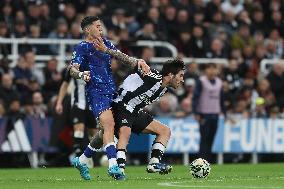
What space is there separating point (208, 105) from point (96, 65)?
7.08 m

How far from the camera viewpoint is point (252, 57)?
2606 cm

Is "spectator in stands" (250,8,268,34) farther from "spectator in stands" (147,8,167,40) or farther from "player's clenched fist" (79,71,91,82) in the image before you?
"player's clenched fist" (79,71,91,82)

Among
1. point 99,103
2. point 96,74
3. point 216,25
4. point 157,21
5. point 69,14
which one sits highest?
point 216,25

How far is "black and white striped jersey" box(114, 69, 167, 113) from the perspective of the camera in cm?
1452

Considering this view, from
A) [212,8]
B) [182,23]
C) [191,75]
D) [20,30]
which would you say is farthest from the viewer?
[212,8]

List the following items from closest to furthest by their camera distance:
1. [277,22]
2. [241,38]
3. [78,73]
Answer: [78,73], [241,38], [277,22]

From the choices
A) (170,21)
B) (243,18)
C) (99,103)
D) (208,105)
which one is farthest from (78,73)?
(243,18)

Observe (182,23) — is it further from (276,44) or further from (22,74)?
(22,74)

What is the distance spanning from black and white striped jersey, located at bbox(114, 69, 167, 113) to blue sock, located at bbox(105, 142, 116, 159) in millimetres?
750

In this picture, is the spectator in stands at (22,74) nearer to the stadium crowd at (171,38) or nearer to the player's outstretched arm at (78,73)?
the stadium crowd at (171,38)

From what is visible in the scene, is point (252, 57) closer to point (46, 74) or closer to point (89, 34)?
point (46, 74)

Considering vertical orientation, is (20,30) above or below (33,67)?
above

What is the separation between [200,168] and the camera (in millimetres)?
14766

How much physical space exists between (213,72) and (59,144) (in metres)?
3.53
